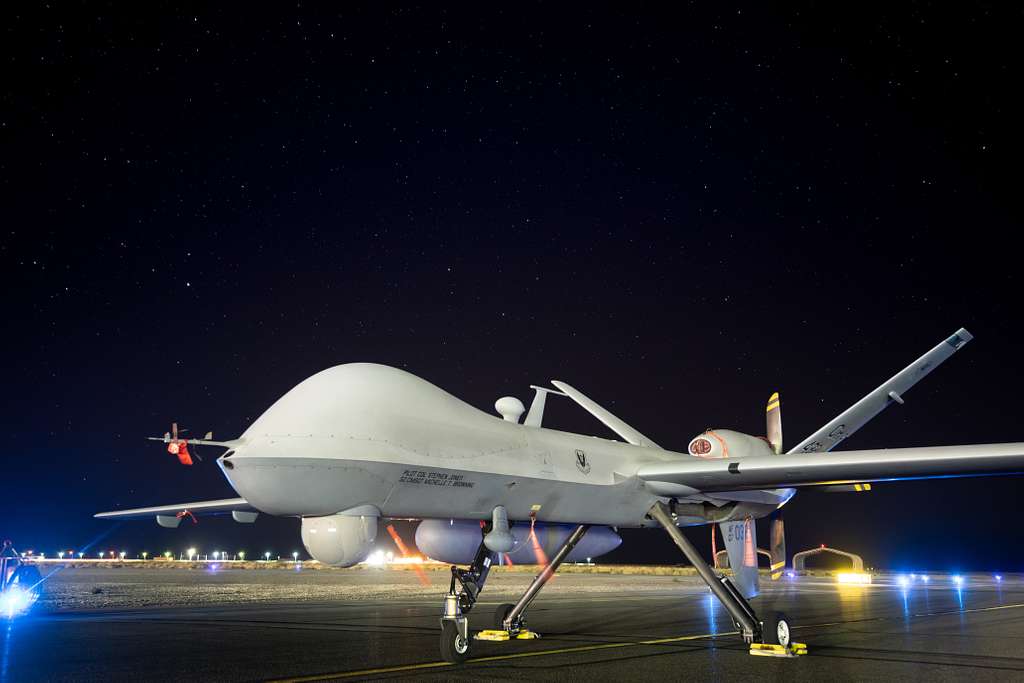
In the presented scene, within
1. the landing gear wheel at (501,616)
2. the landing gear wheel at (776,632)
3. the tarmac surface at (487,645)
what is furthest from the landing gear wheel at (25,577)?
the landing gear wheel at (776,632)

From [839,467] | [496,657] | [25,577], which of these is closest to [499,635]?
[496,657]

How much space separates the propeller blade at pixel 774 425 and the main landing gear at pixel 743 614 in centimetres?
406

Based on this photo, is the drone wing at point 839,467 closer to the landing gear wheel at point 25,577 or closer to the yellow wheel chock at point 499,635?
the yellow wheel chock at point 499,635

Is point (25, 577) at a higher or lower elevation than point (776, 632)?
higher

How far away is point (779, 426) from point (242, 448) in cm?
1205

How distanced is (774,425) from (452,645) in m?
9.40

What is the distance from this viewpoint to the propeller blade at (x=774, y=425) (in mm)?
17406

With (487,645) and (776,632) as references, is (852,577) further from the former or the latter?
(487,645)

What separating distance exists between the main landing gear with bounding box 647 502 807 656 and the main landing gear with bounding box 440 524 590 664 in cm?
142

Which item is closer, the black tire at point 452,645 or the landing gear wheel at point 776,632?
the black tire at point 452,645

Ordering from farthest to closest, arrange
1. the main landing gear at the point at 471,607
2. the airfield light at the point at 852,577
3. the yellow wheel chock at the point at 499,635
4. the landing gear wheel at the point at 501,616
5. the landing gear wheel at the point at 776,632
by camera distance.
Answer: the airfield light at the point at 852,577 < the landing gear wheel at the point at 501,616 < the yellow wheel chock at the point at 499,635 < the landing gear wheel at the point at 776,632 < the main landing gear at the point at 471,607

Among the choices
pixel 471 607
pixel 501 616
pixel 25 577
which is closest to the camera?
pixel 471 607

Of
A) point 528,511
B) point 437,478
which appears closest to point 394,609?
point 528,511

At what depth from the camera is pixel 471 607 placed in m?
13.1
